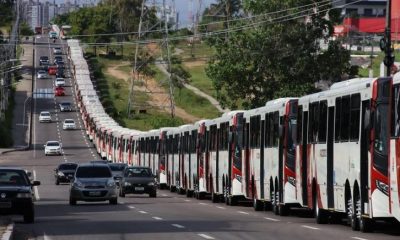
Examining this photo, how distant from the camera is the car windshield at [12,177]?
120 ft

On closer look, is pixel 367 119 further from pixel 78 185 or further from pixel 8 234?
pixel 78 185

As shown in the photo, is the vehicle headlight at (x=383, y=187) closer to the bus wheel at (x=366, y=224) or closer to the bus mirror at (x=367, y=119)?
the bus mirror at (x=367, y=119)

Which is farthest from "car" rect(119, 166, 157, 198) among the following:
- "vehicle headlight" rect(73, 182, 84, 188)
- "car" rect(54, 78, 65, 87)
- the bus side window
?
"car" rect(54, 78, 65, 87)

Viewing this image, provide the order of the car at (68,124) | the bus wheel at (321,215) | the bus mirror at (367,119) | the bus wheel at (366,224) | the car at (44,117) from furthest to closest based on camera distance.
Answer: the car at (44,117), the car at (68,124), the bus wheel at (321,215), the bus wheel at (366,224), the bus mirror at (367,119)

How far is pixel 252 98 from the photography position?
10631 cm

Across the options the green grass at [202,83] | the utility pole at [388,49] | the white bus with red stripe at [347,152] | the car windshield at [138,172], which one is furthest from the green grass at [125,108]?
the white bus with red stripe at [347,152]

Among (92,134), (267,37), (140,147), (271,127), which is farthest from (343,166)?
(92,134)

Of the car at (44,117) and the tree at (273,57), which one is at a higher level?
the tree at (273,57)

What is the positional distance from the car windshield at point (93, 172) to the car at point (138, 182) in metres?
9.84

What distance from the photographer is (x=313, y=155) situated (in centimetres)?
3269

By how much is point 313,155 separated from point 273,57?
7146cm

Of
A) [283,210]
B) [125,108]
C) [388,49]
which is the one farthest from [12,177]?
[125,108]

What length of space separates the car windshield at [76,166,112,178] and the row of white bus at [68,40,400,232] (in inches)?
160

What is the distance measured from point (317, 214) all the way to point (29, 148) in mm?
102246
